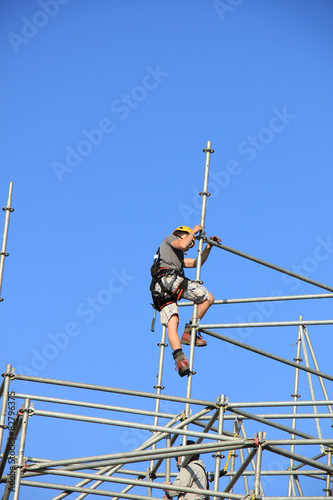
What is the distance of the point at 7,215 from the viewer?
12.8m

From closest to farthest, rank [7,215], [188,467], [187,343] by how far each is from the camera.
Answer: [188,467], [187,343], [7,215]

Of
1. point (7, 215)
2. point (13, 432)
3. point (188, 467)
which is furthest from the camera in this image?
point (7, 215)

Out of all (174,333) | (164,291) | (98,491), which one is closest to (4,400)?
(98,491)

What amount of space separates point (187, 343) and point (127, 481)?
2.25m

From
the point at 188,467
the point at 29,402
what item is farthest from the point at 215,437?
the point at 29,402

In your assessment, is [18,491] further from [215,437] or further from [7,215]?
[7,215]

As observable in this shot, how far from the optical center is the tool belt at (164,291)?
11.3 m

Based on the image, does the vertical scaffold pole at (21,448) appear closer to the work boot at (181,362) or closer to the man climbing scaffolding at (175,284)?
the work boot at (181,362)

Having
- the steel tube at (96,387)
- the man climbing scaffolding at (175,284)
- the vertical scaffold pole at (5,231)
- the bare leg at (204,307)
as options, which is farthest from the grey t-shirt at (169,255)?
the steel tube at (96,387)

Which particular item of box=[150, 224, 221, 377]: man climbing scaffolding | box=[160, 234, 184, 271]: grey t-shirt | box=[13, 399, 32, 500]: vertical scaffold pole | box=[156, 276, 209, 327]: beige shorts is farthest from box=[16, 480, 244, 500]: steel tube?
box=[160, 234, 184, 271]: grey t-shirt

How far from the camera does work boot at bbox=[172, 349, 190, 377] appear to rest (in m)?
10.6

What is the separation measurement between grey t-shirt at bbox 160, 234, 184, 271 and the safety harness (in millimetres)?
71

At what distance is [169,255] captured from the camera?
457 inches

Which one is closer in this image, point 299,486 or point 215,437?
point 215,437
